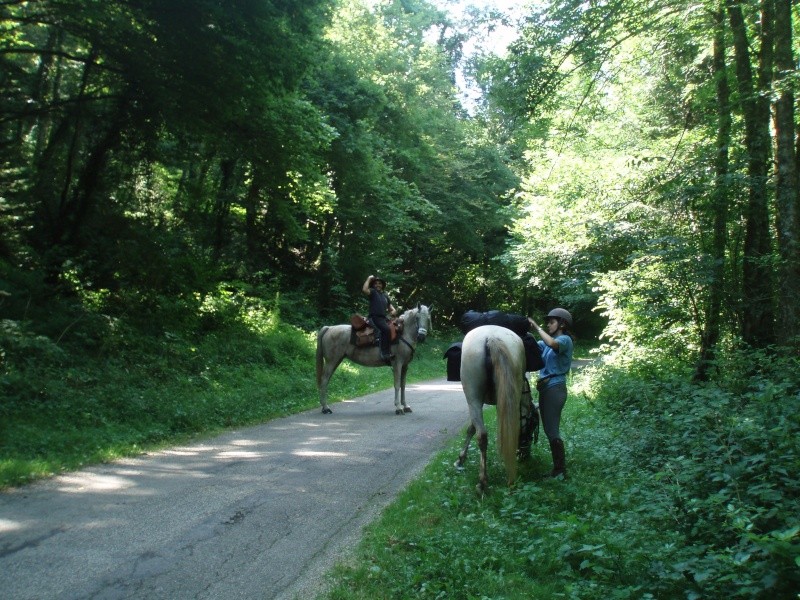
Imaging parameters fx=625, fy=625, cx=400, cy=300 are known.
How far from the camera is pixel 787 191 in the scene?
30.6 ft

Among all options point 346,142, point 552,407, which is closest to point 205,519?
point 552,407

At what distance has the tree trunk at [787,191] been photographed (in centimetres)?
930

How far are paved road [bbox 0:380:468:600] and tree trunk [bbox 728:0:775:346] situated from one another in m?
6.51

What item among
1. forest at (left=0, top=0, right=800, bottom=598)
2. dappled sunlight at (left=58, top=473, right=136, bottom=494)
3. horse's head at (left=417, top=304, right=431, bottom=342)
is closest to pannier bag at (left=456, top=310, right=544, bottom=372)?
forest at (left=0, top=0, right=800, bottom=598)

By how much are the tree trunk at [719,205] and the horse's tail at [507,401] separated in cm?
561

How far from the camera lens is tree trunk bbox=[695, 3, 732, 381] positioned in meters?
11.0

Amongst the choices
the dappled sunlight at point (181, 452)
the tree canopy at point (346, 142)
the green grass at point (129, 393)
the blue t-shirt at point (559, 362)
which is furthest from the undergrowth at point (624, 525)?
the tree canopy at point (346, 142)

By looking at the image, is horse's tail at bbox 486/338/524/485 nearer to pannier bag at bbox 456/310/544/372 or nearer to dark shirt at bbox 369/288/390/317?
pannier bag at bbox 456/310/544/372

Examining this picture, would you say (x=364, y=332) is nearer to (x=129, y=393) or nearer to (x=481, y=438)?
(x=129, y=393)

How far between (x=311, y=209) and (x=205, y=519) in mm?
16122

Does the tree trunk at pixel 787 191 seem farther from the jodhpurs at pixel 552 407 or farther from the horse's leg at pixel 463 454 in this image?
the horse's leg at pixel 463 454

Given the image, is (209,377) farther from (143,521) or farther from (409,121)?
(409,121)

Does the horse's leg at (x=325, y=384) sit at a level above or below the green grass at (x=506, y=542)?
above

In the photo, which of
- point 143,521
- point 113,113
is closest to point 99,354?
point 113,113
